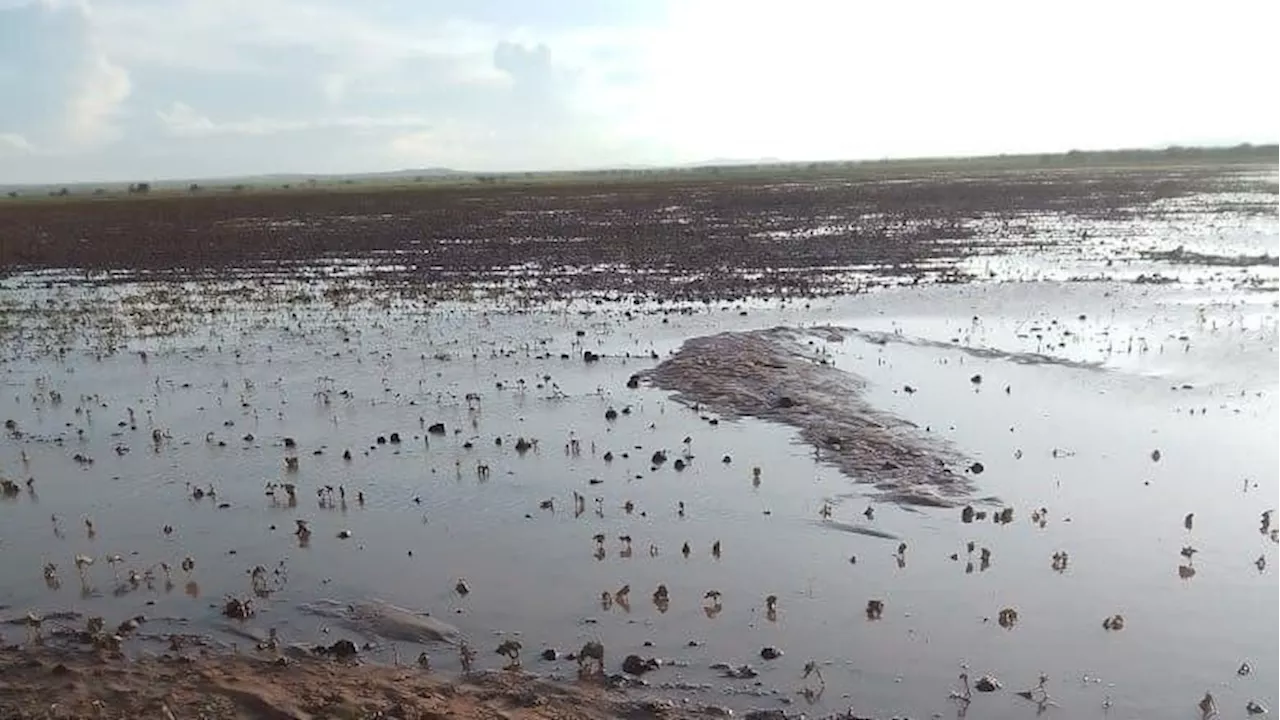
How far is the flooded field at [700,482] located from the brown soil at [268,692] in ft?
1.21

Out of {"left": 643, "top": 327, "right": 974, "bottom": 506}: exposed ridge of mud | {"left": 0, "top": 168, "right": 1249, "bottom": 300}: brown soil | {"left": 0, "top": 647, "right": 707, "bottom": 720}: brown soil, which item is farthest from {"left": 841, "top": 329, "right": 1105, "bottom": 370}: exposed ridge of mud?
{"left": 0, "top": 647, "right": 707, "bottom": 720}: brown soil

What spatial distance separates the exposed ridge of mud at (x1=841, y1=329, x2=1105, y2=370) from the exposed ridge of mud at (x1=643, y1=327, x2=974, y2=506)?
0.78 meters

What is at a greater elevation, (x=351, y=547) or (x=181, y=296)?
(x=181, y=296)

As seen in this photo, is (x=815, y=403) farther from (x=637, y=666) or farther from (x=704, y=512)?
(x=637, y=666)

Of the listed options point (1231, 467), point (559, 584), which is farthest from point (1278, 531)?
point (559, 584)

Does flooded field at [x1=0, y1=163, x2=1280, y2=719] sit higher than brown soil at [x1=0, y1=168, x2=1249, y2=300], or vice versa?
brown soil at [x1=0, y1=168, x2=1249, y2=300]

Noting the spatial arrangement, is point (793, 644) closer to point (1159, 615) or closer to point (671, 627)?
point (671, 627)

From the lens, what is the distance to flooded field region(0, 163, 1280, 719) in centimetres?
811

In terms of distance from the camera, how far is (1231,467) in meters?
12.1

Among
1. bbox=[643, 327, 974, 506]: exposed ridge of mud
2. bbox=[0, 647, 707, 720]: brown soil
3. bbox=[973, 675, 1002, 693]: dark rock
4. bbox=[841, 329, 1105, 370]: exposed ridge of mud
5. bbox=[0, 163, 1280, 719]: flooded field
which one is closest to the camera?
bbox=[0, 647, 707, 720]: brown soil

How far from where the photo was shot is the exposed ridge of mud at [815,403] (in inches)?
472

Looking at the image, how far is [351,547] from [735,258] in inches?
1007

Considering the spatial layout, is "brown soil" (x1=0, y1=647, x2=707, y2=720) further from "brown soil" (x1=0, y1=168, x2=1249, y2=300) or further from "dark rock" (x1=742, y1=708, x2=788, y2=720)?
"brown soil" (x1=0, y1=168, x2=1249, y2=300)

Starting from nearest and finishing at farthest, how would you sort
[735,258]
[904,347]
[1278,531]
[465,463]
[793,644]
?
[793,644] < [1278,531] < [465,463] < [904,347] < [735,258]
